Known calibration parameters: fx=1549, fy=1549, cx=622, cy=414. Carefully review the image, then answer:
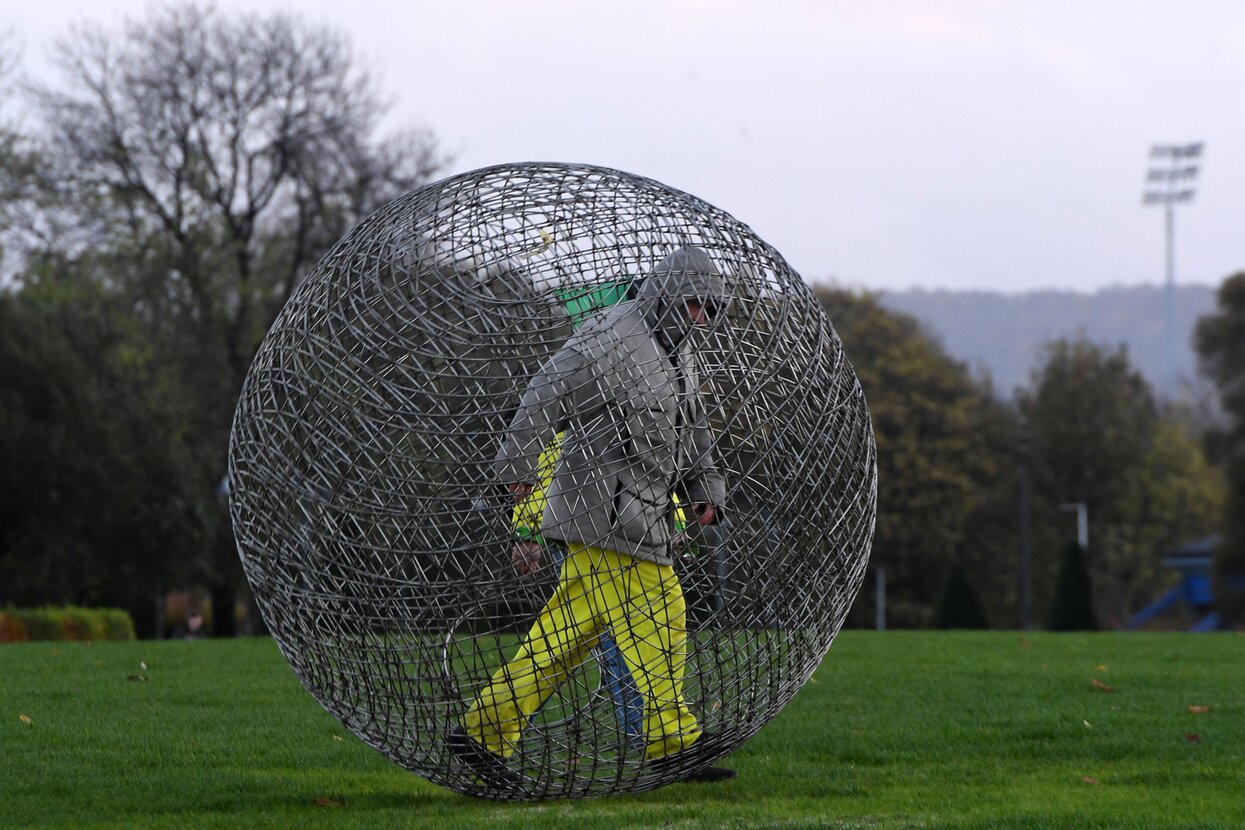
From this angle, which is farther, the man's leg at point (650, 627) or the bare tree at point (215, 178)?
the bare tree at point (215, 178)

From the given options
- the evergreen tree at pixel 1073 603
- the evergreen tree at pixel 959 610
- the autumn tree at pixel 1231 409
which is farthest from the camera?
the autumn tree at pixel 1231 409

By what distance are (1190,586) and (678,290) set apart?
5110cm

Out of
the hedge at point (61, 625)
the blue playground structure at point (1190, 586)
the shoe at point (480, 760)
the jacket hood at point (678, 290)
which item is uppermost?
the jacket hood at point (678, 290)

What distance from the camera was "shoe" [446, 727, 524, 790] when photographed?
237 inches

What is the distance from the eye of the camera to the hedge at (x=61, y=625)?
17.6 metres

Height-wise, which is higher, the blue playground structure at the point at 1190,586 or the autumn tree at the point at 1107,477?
the autumn tree at the point at 1107,477

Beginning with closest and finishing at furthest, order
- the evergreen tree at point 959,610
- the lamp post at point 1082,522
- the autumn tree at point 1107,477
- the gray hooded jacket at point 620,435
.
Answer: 1. the gray hooded jacket at point 620,435
2. the evergreen tree at point 959,610
3. the lamp post at point 1082,522
4. the autumn tree at point 1107,477

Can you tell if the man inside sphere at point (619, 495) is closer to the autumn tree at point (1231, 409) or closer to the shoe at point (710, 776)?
the shoe at point (710, 776)

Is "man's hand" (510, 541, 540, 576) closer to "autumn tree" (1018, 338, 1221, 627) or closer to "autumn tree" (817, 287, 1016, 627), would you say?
"autumn tree" (817, 287, 1016, 627)

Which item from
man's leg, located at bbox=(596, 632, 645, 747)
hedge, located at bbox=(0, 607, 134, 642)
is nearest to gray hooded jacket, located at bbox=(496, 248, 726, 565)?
man's leg, located at bbox=(596, 632, 645, 747)

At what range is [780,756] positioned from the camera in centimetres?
758

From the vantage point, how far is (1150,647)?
549 inches

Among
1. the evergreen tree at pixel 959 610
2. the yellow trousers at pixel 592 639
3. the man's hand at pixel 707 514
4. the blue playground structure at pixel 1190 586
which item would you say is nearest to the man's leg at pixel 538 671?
the yellow trousers at pixel 592 639

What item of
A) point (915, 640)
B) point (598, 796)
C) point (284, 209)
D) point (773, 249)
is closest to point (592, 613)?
point (598, 796)
